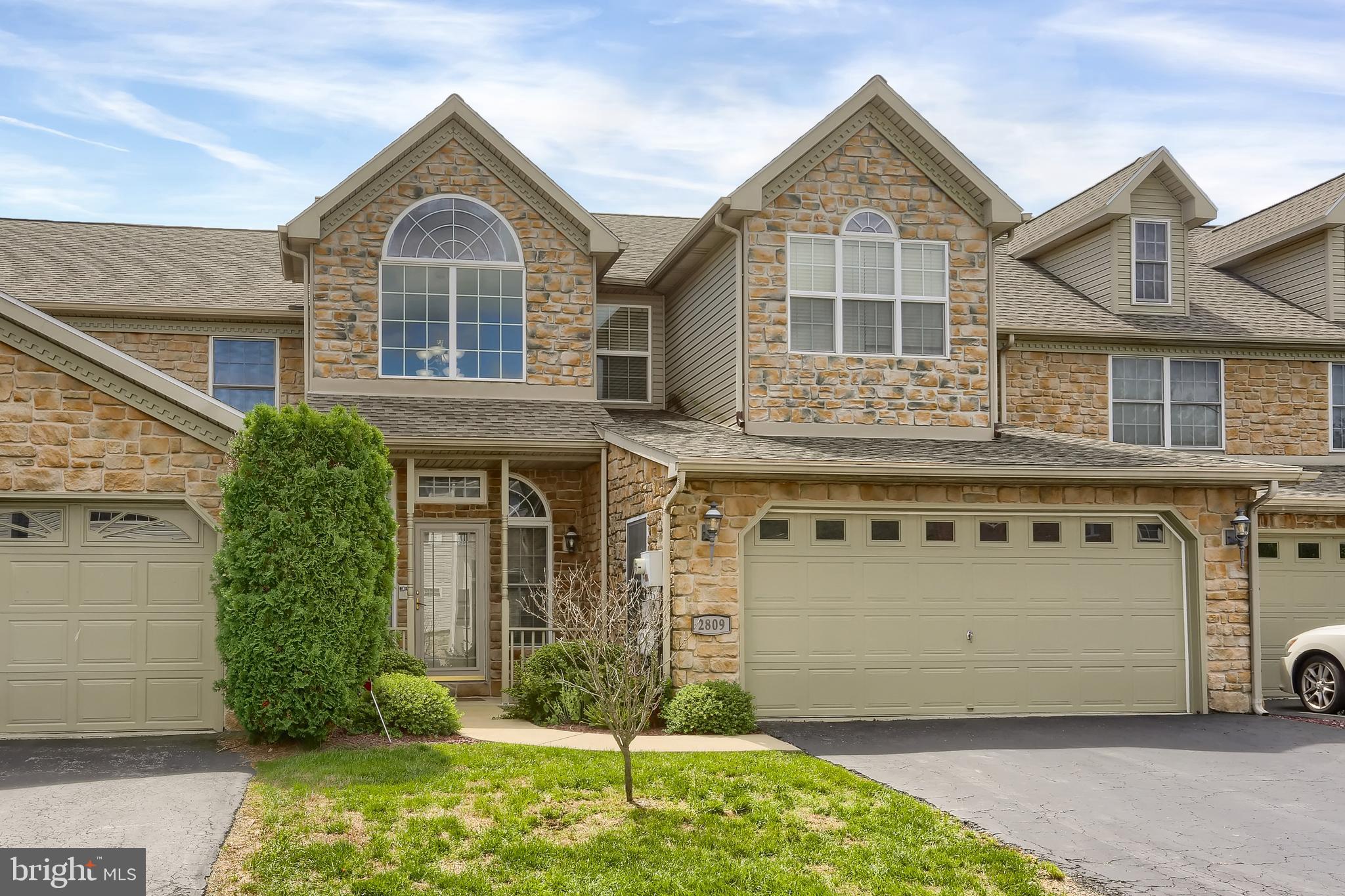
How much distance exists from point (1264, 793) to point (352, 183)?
1187cm

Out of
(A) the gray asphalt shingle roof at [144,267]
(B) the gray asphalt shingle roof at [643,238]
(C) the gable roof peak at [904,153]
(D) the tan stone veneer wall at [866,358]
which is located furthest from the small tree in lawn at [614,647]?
(A) the gray asphalt shingle roof at [144,267]

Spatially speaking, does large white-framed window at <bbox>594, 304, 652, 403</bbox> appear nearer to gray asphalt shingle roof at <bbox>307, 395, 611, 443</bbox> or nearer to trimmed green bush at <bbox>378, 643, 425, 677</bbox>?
gray asphalt shingle roof at <bbox>307, 395, 611, 443</bbox>

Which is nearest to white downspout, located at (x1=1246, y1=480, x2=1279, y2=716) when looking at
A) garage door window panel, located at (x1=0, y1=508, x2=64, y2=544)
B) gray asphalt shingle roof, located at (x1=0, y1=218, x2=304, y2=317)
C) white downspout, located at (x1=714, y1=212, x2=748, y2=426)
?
white downspout, located at (x1=714, y1=212, x2=748, y2=426)

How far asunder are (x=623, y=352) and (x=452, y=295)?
11.1 ft

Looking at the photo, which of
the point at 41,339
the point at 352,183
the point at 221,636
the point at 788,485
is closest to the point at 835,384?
the point at 788,485

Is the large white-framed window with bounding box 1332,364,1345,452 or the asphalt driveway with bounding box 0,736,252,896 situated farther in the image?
the large white-framed window with bounding box 1332,364,1345,452

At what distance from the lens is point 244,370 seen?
16688 millimetres

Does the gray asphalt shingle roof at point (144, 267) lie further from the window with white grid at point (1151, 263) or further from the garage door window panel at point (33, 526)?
the window with white grid at point (1151, 263)

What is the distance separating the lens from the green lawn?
286 inches

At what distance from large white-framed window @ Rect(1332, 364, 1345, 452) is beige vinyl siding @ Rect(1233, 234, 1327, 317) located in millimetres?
1100

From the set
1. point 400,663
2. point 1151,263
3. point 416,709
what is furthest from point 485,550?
point 1151,263

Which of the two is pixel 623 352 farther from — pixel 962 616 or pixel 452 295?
pixel 962 616

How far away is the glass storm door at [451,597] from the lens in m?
15.8

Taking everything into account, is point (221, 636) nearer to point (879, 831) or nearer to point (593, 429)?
point (593, 429)
